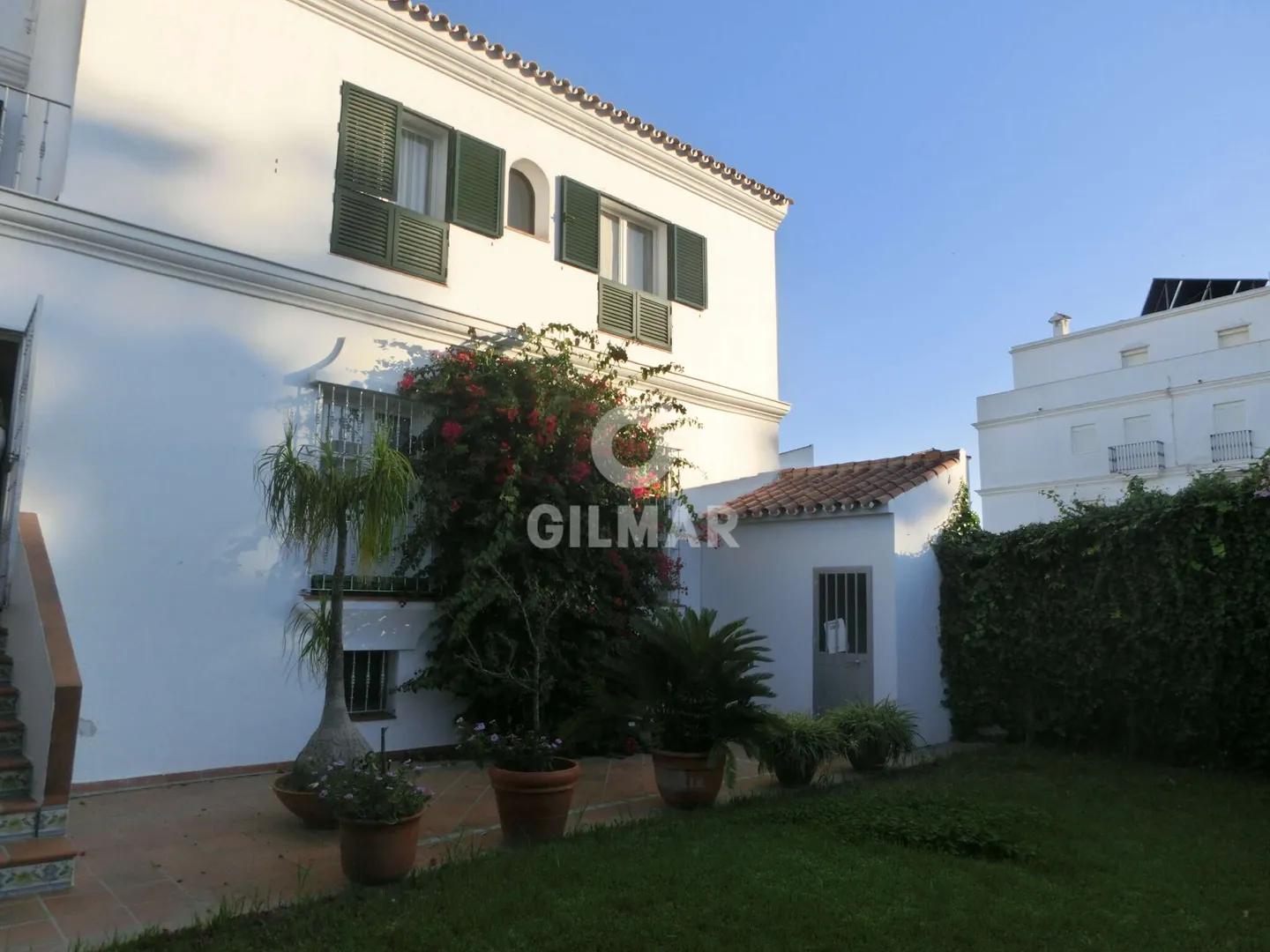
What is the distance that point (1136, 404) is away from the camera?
31.8 metres

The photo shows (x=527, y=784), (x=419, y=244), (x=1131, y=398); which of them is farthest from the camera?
(x=1131, y=398)

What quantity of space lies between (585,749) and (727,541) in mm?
3530

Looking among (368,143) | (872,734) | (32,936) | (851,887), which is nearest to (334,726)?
(32,936)

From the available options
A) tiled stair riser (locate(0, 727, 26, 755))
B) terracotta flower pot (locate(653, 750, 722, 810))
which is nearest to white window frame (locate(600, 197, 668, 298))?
terracotta flower pot (locate(653, 750, 722, 810))

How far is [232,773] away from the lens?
7.69m

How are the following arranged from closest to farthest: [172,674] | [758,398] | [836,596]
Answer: [172,674], [836,596], [758,398]

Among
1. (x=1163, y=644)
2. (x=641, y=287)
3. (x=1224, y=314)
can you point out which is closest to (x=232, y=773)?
(x=641, y=287)

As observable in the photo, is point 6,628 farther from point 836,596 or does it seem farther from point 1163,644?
point 1163,644

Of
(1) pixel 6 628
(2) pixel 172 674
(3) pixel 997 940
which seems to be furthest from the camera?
(2) pixel 172 674

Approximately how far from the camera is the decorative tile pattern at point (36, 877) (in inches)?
182

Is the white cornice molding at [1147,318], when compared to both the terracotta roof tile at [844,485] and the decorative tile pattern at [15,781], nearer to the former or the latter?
the terracotta roof tile at [844,485]

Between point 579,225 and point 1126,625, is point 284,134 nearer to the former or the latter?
point 579,225

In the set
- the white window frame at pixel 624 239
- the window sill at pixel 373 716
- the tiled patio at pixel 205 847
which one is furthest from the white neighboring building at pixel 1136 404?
the tiled patio at pixel 205 847

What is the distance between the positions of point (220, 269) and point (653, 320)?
5550mm
